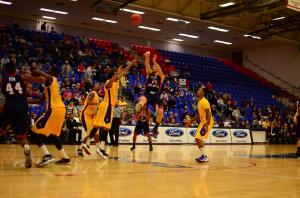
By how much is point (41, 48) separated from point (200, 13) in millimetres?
9722

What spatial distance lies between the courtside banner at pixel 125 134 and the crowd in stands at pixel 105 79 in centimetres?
70

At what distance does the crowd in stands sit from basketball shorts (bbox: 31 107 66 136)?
866 centimetres

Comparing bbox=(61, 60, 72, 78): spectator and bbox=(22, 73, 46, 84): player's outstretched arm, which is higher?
bbox=(61, 60, 72, 78): spectator

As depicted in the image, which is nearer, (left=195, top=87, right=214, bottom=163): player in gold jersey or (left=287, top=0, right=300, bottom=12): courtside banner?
(left=195, top=87, right=214, bottom=163): player in gold jersey

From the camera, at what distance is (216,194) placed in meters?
5.05

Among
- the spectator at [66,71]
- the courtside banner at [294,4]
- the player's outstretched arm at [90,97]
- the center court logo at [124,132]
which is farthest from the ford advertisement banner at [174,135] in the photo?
the courtside banner at [294,4]

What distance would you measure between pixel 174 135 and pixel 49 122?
1222cm

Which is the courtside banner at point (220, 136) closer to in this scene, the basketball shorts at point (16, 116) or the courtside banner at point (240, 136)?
the courtside banner at point (240, 136)

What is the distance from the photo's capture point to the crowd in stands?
19.4 meters

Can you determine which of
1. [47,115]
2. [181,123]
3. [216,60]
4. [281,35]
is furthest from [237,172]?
[216,60]

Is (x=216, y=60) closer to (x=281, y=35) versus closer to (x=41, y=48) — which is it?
(x=281, y=35)

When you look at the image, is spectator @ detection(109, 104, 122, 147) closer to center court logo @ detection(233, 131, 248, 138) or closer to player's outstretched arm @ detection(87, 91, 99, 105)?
player's outstretched arm @ detection(87, 91, 99, 105)

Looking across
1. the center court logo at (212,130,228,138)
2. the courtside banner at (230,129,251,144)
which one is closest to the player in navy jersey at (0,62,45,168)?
the center court logo at (212,130,228,138)

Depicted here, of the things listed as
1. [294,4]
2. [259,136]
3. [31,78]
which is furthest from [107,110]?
[259,136]
